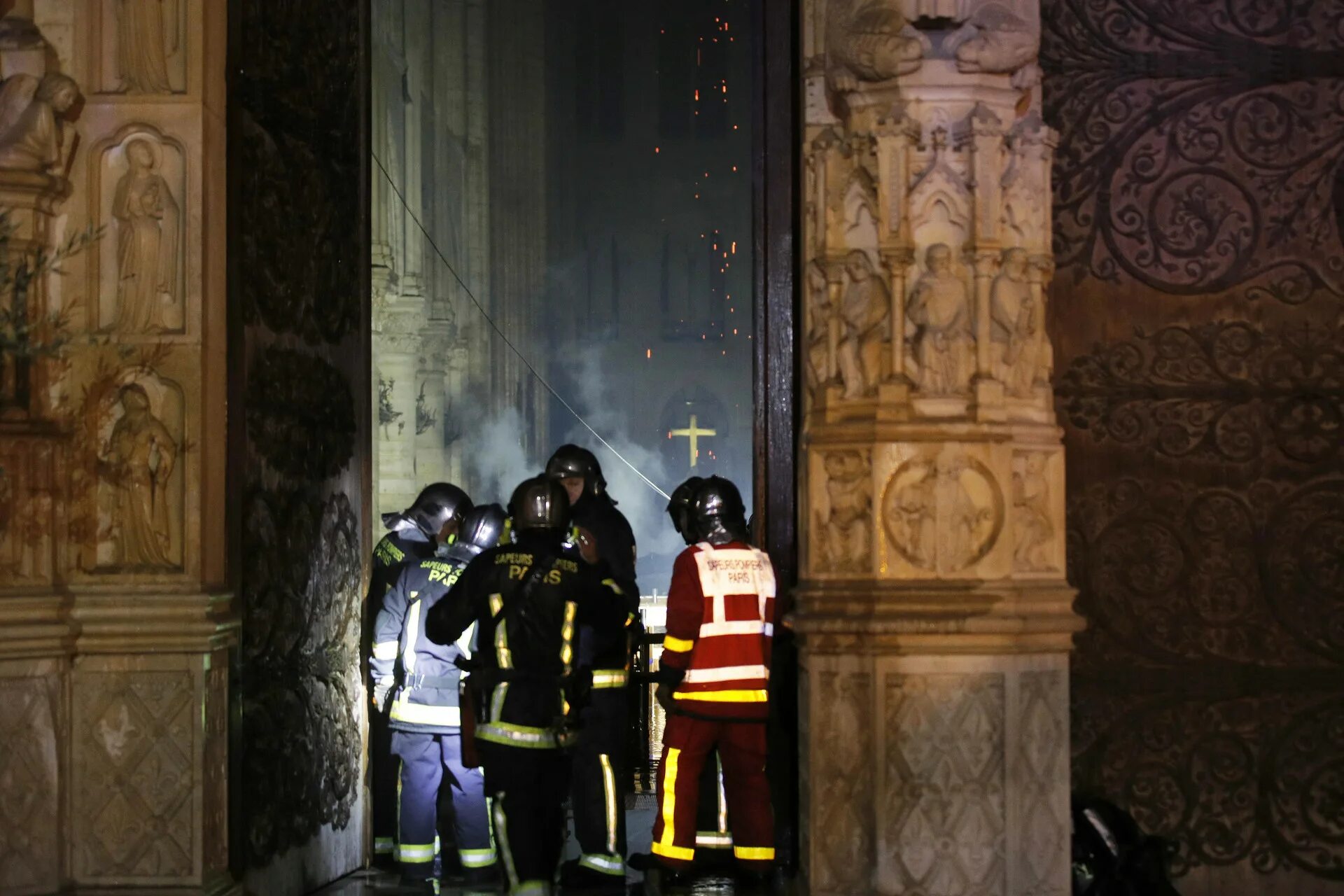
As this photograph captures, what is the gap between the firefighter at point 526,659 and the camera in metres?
7.68

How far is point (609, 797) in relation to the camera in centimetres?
841

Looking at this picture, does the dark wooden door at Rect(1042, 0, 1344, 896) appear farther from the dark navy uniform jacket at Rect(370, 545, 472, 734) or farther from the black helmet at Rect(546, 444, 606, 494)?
the dark navy uniform jacket at Rect(370, 545, 472, 734)

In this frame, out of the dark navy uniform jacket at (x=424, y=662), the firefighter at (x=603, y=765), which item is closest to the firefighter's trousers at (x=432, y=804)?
the dark navy uniform jacket at (x=424, y=662)

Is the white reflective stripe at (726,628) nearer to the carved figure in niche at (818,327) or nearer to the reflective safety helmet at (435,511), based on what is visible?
the carved figure in niche at (818,327)

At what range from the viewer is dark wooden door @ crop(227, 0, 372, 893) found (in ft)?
25.1

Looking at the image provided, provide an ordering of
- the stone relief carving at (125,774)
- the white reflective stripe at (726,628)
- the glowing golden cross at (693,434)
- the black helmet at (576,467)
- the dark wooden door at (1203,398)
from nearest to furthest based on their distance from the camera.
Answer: the stone relief carving at (125,774) → the white reflective stripe at (726,628) → the dark wooden door at (1203,398) → the black helmet at (576,467) → the glowing golden cross at (693,434)

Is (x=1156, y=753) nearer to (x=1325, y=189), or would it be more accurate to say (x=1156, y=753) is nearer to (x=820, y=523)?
(x=820, y=523)


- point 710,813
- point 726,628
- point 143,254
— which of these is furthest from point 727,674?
point 143,254

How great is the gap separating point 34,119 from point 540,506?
103 inches

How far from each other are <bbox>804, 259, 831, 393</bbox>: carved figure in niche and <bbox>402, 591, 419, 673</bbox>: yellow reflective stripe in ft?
8.10

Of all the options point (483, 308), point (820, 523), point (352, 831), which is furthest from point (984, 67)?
point (483, 308)

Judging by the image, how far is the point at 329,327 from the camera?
8781 millimetres

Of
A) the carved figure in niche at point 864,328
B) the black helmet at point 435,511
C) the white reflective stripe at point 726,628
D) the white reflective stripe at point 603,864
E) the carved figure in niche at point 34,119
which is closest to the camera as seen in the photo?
the carved figure in niche at point 34,119

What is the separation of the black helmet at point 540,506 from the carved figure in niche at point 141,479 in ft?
5.03
